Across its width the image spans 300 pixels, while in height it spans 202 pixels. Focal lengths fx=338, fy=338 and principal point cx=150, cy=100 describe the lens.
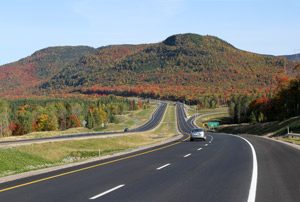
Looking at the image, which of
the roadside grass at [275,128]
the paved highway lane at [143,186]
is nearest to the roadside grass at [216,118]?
the roadside grass at [275,128]

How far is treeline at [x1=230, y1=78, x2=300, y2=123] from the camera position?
9642cm

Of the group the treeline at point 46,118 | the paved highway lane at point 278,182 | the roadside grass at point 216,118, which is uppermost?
the paved highway lane at point 278,182

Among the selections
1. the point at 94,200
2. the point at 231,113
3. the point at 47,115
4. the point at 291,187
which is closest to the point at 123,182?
the point at 94,200

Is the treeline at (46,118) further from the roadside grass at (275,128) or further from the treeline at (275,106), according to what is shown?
the roadside grass at (275,128)

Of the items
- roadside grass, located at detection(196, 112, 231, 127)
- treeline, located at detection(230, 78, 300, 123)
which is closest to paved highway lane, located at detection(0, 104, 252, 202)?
treeline, located at detection(230, 78, 300, 123)

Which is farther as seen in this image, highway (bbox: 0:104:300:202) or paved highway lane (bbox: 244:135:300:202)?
highway (bbox: 0:104:300:202)

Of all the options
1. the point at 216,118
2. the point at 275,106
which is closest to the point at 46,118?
the point at 216,118

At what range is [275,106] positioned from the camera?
117875 millimetres

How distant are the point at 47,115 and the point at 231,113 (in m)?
83.8

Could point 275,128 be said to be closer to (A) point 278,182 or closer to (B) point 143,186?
(A) point 278,182

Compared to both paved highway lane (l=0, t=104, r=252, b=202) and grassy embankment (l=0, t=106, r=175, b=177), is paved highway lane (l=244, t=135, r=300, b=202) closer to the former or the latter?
paved highway lane (l=0, t=104, r=252, b=202)

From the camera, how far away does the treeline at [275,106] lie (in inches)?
3796

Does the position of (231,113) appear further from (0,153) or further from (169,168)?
(169,168)

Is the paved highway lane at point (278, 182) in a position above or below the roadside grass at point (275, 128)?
above
